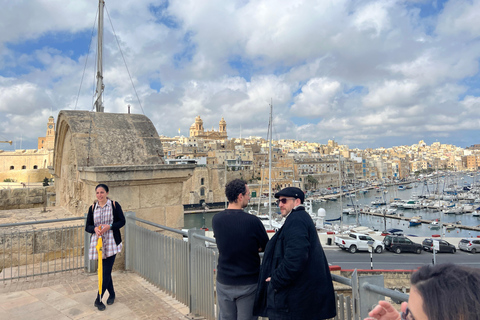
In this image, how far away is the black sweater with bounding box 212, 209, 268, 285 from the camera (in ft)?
7.30

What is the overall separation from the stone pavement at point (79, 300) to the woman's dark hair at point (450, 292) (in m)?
2.83

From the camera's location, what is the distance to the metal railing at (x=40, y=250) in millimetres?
4383

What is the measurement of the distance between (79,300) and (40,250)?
1504 mm

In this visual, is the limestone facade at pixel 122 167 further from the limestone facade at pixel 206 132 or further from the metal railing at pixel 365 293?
the limestone facade at pixel 206 132

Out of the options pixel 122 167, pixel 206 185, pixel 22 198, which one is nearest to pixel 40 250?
pixel 122 167

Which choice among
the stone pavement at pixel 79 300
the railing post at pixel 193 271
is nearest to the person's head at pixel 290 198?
the railing post at pixel 193 271

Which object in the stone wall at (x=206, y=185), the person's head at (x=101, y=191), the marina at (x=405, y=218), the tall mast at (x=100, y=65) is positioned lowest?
the marina at (x=405, y=218)

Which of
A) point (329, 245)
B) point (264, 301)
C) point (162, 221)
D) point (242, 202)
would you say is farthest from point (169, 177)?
point (329, 245)

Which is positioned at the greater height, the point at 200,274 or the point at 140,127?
the point at 140,127

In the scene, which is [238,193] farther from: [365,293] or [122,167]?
[122,167]

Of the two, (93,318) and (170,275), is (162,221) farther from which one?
(93,318)

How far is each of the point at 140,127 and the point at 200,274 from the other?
320 centimetres

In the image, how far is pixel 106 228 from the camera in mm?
3508

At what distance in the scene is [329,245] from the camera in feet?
77.8
